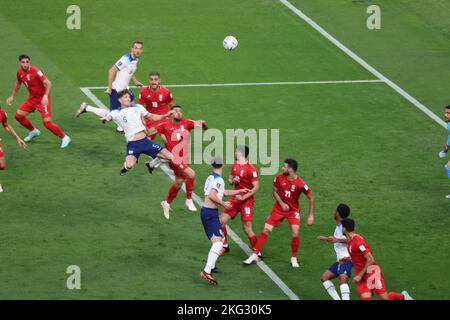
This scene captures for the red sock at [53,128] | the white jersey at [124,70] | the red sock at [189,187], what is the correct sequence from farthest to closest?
the white jersey at [124,70] → the red sock at [53,128] → the red sock at [189,187]

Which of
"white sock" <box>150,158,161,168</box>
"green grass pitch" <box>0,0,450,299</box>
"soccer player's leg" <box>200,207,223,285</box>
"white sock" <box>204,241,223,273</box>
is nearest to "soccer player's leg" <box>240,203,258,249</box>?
"green grass pitch" <box>0,0,450,299</box>

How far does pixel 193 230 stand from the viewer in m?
24.2

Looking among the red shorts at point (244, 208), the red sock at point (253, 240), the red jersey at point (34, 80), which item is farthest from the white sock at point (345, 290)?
the red jersey at point (34, 80)

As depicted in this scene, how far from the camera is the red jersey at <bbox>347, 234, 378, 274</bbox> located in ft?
66.1

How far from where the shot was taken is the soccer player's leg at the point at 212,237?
70.8 feet

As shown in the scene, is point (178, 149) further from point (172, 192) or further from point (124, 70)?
point (124, 70)

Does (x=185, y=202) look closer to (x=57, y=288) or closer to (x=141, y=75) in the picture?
(x=57, y=288)

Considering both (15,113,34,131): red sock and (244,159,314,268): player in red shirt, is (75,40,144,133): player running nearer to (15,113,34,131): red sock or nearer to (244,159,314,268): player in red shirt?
(15,113,34,131): red sock

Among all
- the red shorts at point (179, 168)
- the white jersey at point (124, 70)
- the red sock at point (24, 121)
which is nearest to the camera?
the red shorts at point (179, 168)

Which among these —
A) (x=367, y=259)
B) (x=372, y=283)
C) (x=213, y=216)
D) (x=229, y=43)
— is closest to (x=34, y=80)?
(x=229, y=43)

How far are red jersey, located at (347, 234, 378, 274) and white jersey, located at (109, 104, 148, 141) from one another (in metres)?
6.29

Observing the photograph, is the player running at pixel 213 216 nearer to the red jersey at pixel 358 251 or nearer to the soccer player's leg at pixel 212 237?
the soccer player's leg at pixel 212 237

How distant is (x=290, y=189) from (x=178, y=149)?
358 cm

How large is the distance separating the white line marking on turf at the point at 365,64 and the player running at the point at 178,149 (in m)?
8.57
